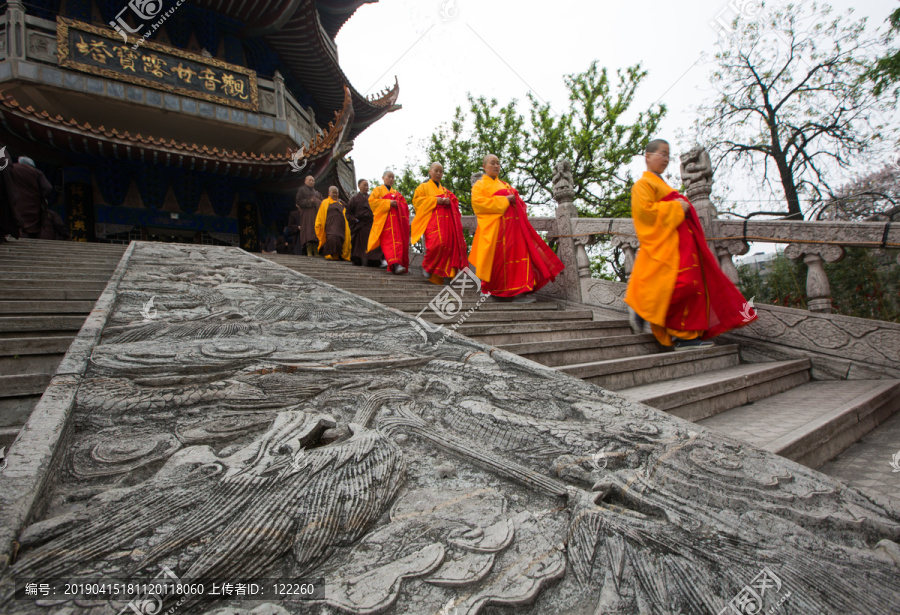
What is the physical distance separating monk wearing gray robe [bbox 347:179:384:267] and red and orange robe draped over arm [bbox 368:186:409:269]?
1.40ft

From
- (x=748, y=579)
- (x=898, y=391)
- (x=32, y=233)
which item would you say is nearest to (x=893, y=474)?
(x=898, y=391)

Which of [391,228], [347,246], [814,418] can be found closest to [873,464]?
[814,418]

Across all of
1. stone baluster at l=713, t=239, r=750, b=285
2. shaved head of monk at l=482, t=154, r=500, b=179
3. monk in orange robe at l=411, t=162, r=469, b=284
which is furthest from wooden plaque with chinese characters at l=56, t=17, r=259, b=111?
stone baluster at l=713, t=239, r=750, b=285

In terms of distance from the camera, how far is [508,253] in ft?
19.0

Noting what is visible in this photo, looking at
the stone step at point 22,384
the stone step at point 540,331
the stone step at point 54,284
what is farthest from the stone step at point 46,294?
the stone step at point 540,331

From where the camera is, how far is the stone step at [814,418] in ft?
7.93

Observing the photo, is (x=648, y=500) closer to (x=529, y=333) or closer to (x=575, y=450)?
(x=575, y=450)

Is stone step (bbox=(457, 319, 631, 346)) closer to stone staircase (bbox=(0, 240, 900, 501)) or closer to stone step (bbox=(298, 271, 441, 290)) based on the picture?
stone staircase (bbox=(0, 240, 900, 501))

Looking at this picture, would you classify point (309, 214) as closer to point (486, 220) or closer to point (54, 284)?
point (486, 220)

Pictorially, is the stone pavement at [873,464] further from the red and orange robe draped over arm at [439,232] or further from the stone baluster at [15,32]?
the stone baluster at [15,32]

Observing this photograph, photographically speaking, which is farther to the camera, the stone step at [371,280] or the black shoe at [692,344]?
the stone step at [371,280]

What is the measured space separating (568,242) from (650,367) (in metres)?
2.80

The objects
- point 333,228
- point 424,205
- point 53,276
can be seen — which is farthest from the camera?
point 333,228

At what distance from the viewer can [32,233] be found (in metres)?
7.23
